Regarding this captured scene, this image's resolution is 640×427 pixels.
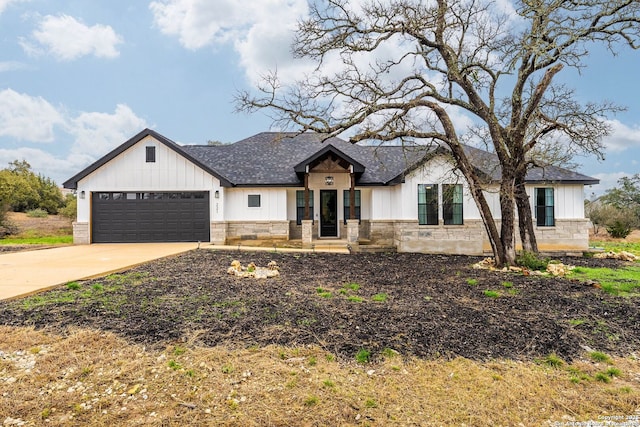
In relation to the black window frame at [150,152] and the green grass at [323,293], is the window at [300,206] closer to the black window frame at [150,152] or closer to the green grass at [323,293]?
the black window frame at [150,152]

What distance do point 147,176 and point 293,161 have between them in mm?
6801

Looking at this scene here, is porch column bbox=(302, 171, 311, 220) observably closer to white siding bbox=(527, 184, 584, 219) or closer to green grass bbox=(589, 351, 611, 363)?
white siding bbox=(527, 184, 584, 219)

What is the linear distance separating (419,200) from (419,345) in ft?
36.5

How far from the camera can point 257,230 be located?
15773 mm

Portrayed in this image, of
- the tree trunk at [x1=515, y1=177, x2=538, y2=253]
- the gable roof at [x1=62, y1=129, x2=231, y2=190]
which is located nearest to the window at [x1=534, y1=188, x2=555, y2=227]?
the tree trunk at [x1=515, y1=177, x2=538, y2=253]

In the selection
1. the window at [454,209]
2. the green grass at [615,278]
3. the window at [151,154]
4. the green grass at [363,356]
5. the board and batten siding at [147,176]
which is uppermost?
the window at [151,154]

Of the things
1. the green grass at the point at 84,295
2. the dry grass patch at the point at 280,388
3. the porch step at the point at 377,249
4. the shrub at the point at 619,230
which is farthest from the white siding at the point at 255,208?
the shrub at the point at 619,230

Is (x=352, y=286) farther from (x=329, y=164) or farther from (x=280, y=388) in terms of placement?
(x=329, y=164)

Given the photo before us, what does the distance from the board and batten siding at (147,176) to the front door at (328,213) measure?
469 centimetres

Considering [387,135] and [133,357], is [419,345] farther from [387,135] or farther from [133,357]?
[387,135]

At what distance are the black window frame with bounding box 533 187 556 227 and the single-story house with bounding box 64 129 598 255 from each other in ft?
0.15

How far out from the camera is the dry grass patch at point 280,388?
9.38 feet

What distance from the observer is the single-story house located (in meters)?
14.7

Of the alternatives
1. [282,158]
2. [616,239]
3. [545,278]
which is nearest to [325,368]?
[545,278]
